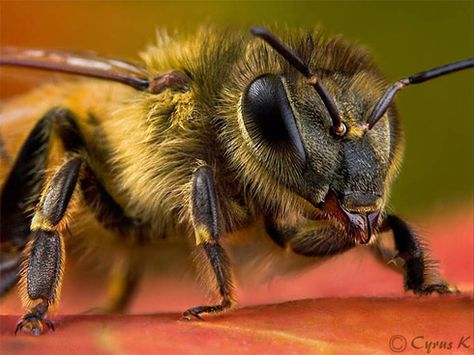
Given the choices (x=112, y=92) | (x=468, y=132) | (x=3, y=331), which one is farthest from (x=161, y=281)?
(x=468, y=132)

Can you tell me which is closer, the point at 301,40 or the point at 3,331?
the point at 3,331

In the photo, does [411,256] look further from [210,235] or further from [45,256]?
→ [45,256]

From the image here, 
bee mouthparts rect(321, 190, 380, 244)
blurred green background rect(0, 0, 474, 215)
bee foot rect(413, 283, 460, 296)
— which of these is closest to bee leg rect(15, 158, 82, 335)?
bee mouthparts rect(321, 190, 380, 244)

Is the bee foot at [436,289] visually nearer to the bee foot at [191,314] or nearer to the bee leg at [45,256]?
the bee foot at [191,314]

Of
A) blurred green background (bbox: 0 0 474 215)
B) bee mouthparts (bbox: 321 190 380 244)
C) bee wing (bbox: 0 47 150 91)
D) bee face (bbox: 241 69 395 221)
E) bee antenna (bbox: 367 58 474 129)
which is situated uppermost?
bee antenna (bbox: 367 58 474 129)

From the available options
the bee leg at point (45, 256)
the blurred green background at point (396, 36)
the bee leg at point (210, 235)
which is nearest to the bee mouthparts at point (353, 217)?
the bee leg at point (210, 235)

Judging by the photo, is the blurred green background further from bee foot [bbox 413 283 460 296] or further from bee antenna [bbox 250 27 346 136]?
bee antenna [bbox 250 27 346 136]

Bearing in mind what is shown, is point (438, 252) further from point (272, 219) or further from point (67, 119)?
point (67, 119)
